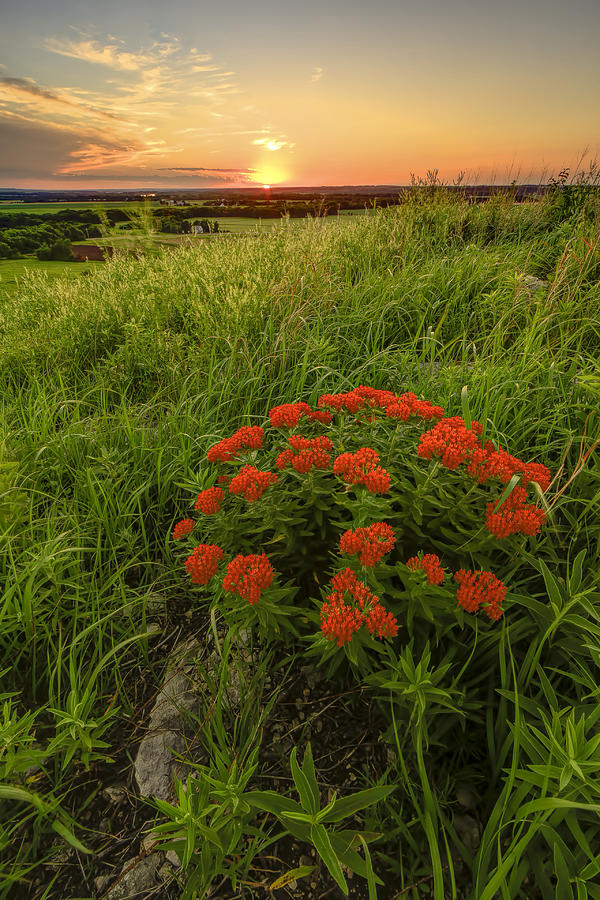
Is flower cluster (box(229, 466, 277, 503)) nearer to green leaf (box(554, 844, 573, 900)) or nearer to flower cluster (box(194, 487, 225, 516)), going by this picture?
flower cluster (box(194, 487, 225, 516))

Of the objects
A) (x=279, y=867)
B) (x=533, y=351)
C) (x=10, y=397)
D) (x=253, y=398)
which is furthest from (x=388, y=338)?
(x=279, y=867)

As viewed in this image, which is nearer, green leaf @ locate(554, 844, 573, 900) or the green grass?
green leaf @ locate(554, 844, 573, 900)

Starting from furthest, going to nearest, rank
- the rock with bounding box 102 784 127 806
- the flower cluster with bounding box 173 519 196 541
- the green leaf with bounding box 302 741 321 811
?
the flower cluster with bounding box 173 519 196 541 < the rock with bounding box 102 784 127 806 < the green leaf with bounding box 302 741 321 811

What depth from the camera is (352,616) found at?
1.10 m

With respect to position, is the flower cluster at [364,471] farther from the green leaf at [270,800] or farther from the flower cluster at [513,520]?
the green leaf at [270,800]

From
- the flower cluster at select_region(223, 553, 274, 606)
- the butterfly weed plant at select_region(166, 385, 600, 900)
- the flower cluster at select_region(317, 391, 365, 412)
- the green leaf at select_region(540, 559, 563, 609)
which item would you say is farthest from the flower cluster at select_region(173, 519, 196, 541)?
the green leaf at select_region(540, 559, 563, 609)

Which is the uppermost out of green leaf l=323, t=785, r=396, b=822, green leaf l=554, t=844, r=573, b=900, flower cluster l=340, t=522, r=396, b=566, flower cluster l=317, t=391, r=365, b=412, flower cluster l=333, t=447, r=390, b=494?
flower cluster l=317, t=391, r=365, b=412

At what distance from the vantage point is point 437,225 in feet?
20.5

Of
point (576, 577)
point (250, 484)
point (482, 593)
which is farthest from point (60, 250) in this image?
point (576, 577)

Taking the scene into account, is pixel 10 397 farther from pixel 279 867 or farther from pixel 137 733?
pixel 279 867

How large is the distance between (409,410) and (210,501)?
838mm

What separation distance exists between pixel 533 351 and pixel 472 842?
2.92 meters

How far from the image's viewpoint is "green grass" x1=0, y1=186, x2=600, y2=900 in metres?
1.17

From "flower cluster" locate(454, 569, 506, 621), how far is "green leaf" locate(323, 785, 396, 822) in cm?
49
